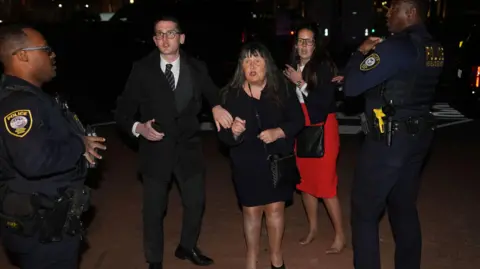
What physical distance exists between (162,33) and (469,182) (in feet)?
14.9

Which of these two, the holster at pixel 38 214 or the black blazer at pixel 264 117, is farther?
the black blazer at pixel 264 117

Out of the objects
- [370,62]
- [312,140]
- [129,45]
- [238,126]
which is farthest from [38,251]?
[129,45]

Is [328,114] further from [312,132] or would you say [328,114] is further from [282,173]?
[282,173]

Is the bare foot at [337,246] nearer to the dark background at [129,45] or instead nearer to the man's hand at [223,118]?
the man's hand at [223,118]

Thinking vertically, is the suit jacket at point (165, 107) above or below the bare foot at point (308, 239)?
above

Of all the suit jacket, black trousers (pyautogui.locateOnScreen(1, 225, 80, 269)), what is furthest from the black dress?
black trousers (pyautogui.locateOnScreen(1, 225, 80, 269))

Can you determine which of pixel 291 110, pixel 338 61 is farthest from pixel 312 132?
pixel 338 61

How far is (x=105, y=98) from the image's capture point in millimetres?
13469

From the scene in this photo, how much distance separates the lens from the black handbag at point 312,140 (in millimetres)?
4785

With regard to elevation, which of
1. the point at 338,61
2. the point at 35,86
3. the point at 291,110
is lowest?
the point at 338,61

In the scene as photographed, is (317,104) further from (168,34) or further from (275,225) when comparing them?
(168,34)

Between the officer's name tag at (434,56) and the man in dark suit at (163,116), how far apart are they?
60.0 inches

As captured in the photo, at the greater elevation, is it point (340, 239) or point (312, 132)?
point (312, 132)

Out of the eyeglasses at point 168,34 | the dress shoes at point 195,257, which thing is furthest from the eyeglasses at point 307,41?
the dress shoes at point 195,257
